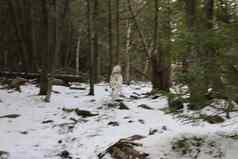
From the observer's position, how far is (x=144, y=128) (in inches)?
359

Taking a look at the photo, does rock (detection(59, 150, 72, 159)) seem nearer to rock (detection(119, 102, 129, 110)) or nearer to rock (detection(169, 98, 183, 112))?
rock (detection(169, 98, 183, 112))

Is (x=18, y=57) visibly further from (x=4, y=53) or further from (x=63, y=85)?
(x=63, y=85)

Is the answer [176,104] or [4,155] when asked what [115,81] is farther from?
[176,104]

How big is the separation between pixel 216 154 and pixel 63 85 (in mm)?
13564

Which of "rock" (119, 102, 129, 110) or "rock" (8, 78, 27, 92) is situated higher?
"rock" (8, 78, 27, 92)

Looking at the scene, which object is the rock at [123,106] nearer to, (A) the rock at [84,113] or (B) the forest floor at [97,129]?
(B) the forest floor at [97,129]

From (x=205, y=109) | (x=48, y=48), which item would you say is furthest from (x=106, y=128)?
(x=48, y=48)

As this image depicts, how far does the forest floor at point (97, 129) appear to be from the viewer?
6.35 metres

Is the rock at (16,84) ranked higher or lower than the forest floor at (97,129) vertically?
higher

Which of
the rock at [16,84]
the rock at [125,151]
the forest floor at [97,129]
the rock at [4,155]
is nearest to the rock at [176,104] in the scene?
the forest floor at [97,129]

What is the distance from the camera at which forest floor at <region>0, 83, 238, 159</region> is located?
635 cm

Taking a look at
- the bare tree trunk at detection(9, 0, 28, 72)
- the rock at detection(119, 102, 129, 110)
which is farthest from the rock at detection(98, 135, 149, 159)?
the bare tree trunk at detection(9, 0, 28, 72)

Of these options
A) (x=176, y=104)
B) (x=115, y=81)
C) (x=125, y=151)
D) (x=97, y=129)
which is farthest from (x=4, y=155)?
(x=115, y=81)

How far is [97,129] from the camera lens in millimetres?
9359
